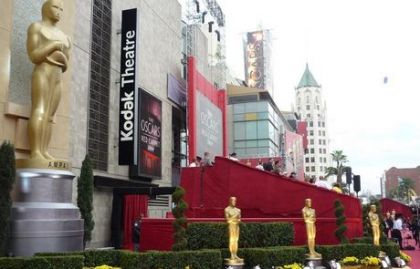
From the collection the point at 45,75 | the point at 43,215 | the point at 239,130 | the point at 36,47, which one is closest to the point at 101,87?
A: the point at 45,75

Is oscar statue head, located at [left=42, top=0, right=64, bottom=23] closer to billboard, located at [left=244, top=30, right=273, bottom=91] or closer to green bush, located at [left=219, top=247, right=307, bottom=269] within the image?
green bush, located at [left=219, top=247, right=307, bottom=269]

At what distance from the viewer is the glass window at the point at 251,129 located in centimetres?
5531

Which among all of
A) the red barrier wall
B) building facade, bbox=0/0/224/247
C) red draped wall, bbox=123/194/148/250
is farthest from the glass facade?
the red barrier wall

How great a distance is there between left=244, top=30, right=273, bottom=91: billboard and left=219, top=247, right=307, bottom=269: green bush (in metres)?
66.4

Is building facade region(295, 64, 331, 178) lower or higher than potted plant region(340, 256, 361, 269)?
higher

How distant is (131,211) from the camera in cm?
2578

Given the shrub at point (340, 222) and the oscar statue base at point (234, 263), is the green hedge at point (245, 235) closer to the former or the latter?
the oscar statue base at point (234, 263)

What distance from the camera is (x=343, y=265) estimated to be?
12992mm

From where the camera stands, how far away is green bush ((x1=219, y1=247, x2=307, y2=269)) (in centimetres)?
1118

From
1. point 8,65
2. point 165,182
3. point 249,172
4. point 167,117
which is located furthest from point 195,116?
point 8,65

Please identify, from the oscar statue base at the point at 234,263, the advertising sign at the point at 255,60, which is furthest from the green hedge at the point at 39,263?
the advertising sign at the point at 255,60

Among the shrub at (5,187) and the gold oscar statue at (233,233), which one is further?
the shrub at (5,187)

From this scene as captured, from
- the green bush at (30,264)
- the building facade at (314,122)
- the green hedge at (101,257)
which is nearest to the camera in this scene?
the green bush at (30,264)

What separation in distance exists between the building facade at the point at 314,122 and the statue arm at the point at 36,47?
14105 cm
